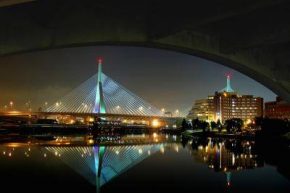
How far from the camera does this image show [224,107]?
124m

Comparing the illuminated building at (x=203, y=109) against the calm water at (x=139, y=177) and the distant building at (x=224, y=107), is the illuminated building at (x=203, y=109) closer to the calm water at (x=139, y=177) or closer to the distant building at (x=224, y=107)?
the distant building at (x=224, y=107)

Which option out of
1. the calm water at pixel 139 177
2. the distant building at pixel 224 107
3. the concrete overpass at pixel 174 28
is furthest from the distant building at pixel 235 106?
the concrete overpass at pixel 174 28

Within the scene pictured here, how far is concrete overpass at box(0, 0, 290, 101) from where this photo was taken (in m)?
6.73

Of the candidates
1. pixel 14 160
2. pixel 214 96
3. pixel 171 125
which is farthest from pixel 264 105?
pixel 14 160

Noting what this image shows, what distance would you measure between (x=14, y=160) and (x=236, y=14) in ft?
33.7

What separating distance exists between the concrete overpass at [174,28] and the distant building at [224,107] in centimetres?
11147

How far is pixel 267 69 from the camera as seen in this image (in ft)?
31.9

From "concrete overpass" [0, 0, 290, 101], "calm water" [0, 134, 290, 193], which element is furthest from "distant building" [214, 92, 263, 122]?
"concrete overpass" [0, 0, 290, 101]

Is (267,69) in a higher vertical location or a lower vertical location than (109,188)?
higher

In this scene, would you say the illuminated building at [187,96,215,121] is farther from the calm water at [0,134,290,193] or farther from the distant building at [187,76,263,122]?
the calm water at [0,134,290,193]

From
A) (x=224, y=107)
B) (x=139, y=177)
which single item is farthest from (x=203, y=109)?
(x=139, y=177)

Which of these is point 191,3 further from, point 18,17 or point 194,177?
point 194,177

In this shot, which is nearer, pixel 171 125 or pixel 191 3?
pixel 191 3

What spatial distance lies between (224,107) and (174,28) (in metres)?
118
